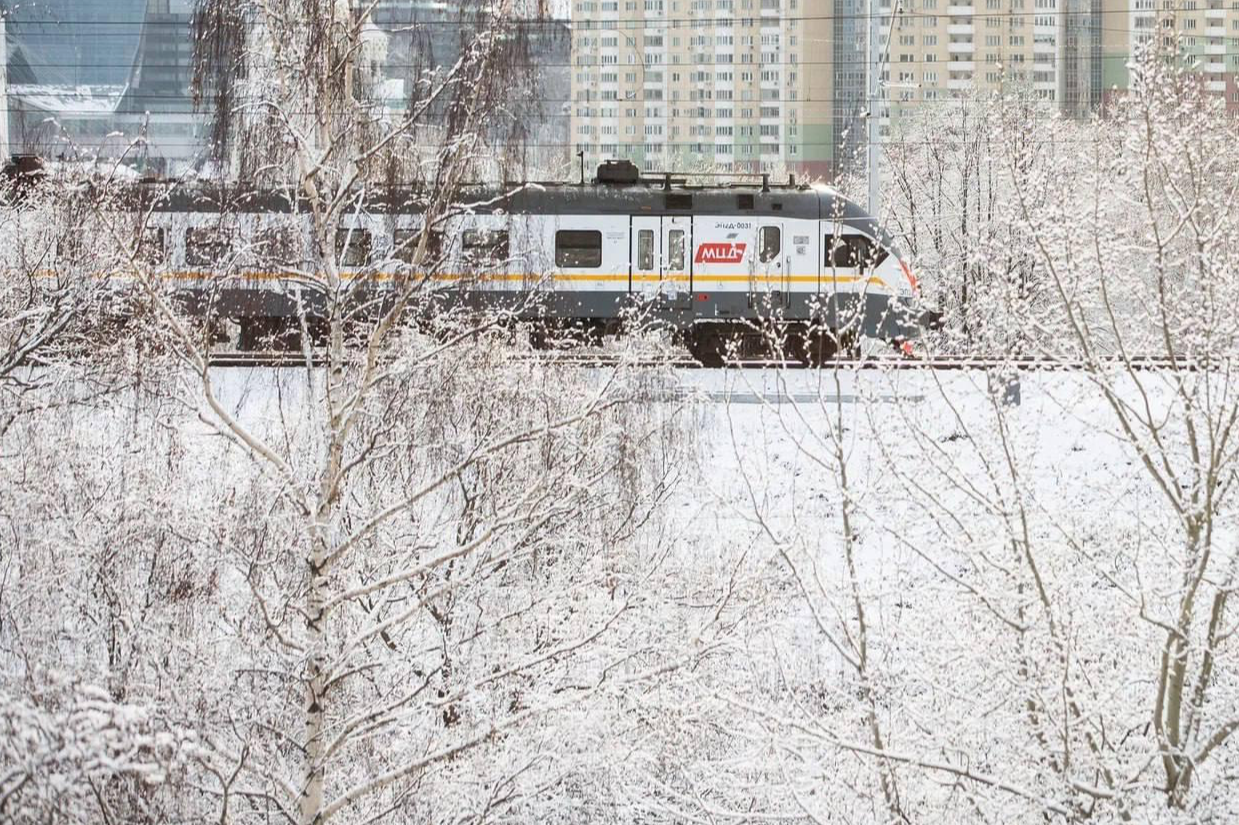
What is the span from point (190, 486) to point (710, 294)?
9.68 m

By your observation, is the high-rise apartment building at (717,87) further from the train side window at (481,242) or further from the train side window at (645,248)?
the train side window at (481,242)

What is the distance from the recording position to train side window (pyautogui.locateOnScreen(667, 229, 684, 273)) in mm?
19172

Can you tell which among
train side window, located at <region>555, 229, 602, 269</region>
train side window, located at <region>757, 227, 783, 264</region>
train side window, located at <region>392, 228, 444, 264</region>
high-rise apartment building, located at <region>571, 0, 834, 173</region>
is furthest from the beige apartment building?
train side window, located at <region>392, 228, 444, 264</region>

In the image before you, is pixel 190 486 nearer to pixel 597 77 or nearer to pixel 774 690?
pixel 774 690

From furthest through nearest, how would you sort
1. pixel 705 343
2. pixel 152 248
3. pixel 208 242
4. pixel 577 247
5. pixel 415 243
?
pixel 705 343 < pixel 577 247 < pixel 152 248 < pixel 208 242 < pixel 415 243

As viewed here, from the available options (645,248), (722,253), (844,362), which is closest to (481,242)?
(844,362)

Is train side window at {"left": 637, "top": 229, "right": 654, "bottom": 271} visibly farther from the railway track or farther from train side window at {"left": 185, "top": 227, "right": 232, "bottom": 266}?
train side window at {"left": 185, "top": 227, "right": 232, "bottom": 266}

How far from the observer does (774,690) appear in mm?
11883

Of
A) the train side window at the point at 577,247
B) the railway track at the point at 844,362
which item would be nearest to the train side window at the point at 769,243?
the railway track at the point at 844,362

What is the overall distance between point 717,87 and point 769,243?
4742 centimetres

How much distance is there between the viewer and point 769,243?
19406 millimetres

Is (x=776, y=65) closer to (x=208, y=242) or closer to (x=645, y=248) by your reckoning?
(x=645, y=248)

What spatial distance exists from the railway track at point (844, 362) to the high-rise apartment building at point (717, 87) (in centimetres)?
4353

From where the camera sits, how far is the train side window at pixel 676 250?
62.9 feet
